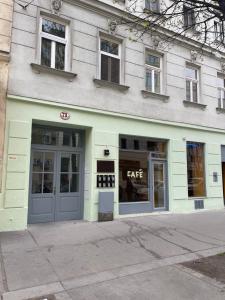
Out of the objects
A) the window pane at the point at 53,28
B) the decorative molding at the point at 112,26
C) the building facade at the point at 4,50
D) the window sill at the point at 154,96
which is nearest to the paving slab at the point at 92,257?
the building facade at the point at 4,50

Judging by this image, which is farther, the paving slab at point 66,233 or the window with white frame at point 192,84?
the window with white frame at point 192,84

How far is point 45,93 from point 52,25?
2.20m

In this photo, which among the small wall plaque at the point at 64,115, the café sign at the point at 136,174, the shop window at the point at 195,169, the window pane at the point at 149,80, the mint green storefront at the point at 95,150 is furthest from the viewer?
the shop window at the point at 195,169

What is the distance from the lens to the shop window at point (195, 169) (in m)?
11.0

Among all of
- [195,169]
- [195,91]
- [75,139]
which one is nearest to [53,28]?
[75,139]

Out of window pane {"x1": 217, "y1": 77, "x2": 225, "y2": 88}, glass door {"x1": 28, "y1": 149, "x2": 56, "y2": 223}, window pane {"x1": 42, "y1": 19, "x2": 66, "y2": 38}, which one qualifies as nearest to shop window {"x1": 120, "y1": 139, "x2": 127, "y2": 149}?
glass door {"x1": 28, "y1": 149, "x2": 56, "y2": 223}

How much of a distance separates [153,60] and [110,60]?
77.5 inches

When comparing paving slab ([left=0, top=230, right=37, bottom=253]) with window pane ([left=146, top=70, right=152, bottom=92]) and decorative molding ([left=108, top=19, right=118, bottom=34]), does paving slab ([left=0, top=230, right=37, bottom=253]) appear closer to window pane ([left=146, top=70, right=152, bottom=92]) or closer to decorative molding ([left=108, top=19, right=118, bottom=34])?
window pane ([left=146, top=70, right=152, bottom=92])

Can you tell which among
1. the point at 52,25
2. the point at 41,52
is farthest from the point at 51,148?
Answer: the point at 52,25

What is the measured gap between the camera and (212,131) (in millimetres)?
11836

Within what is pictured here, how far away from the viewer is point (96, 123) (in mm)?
8781

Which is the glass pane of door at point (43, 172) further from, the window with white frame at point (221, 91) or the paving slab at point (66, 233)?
the window with white frame at point (221, 91)

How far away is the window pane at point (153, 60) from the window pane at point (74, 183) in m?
4.90

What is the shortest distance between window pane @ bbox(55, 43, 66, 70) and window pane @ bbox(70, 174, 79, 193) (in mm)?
3289
